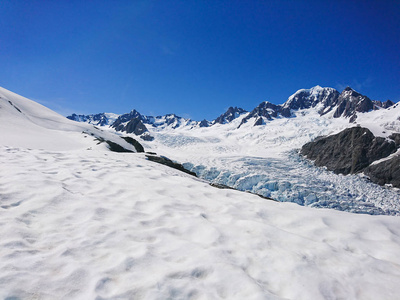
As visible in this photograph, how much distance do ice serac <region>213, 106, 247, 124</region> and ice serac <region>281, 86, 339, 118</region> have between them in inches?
1400

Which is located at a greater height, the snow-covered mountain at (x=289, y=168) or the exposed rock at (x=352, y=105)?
the exposed rock at (x=352, y=105)

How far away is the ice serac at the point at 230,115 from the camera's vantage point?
154625 millimetres

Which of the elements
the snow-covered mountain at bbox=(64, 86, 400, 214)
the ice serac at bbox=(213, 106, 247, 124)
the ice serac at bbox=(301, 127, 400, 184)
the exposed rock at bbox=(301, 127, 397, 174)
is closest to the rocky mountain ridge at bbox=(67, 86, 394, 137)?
the ice serac at bbox=(213, 106, 247, 124)

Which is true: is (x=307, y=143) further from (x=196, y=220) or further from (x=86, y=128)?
(x=196, y=220)

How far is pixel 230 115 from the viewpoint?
6156 inches

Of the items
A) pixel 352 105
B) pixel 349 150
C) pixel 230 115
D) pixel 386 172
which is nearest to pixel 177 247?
pixel 386 172

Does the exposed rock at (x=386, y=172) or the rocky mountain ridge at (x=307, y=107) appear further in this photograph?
the rocky mountain ridge at (x=307, y=107)

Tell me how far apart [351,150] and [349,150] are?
43 cm

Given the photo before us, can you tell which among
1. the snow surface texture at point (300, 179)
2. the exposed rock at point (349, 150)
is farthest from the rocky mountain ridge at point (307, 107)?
the exposed rock at point (349, 150)

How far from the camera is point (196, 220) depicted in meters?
4.19

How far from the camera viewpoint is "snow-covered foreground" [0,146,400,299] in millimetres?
2342

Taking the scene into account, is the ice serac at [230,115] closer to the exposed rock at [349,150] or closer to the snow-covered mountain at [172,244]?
the exposed rock at [349,150]

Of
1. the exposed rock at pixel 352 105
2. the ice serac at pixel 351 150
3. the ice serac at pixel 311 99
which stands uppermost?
the ice serac at pixel 311 99

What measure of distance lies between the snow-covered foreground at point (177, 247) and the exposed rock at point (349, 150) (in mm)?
46668
